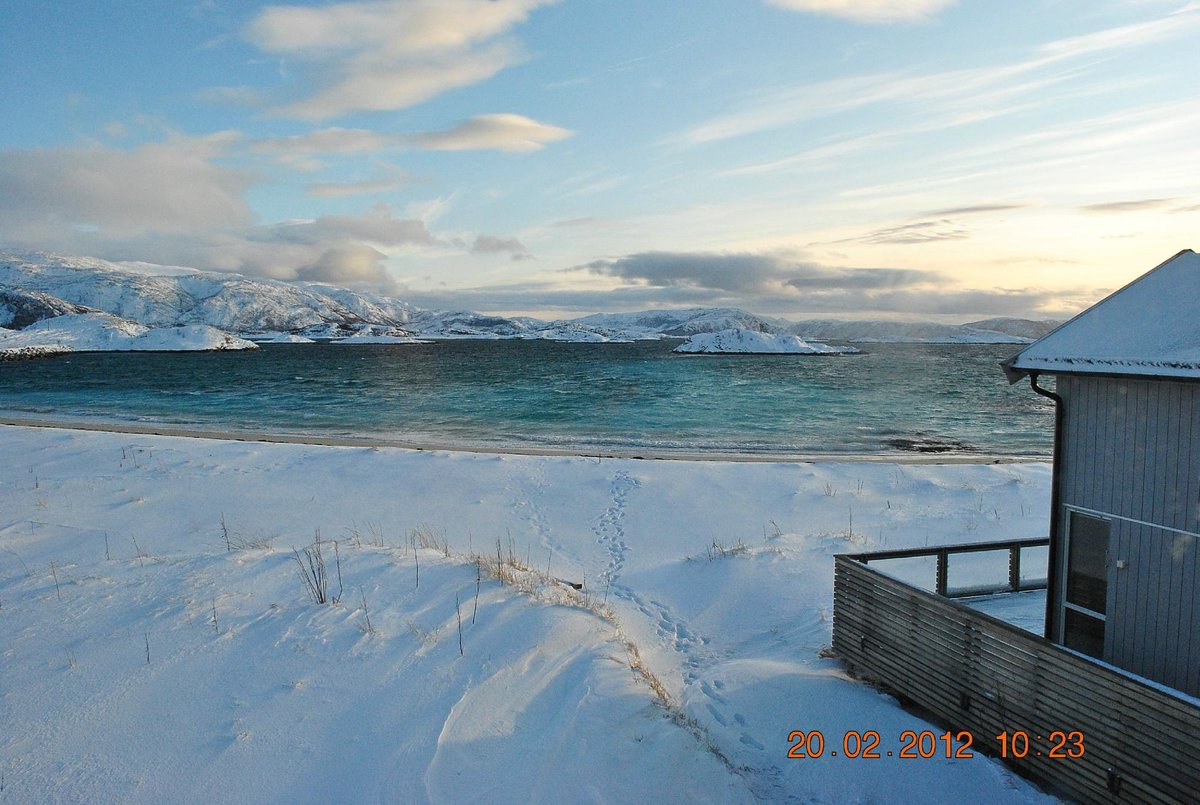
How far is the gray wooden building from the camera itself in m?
5.38

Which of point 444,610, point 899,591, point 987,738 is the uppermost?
point 899,591

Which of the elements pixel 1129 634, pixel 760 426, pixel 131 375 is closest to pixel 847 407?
pixel 760 426

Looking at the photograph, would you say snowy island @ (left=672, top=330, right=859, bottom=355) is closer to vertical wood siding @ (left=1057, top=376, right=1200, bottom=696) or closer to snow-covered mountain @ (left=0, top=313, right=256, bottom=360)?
snow-covered mountain @ (left=0, top=313, right=256, bottom=360)

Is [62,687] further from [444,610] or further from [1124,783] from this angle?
[1124,783]

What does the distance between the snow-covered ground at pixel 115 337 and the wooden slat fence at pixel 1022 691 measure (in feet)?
440

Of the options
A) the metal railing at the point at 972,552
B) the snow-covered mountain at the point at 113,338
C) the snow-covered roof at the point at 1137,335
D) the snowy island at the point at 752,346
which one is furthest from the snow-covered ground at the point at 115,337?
the snow-covered roof at the point at 1137,335

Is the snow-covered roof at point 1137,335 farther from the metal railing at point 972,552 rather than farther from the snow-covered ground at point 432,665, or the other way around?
the snow-covered ground at point 432,665

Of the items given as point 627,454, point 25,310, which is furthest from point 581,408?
point 25,310

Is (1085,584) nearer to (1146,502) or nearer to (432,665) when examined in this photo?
(1146,502)

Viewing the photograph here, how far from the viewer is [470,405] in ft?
140

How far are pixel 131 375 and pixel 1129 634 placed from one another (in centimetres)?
7720
